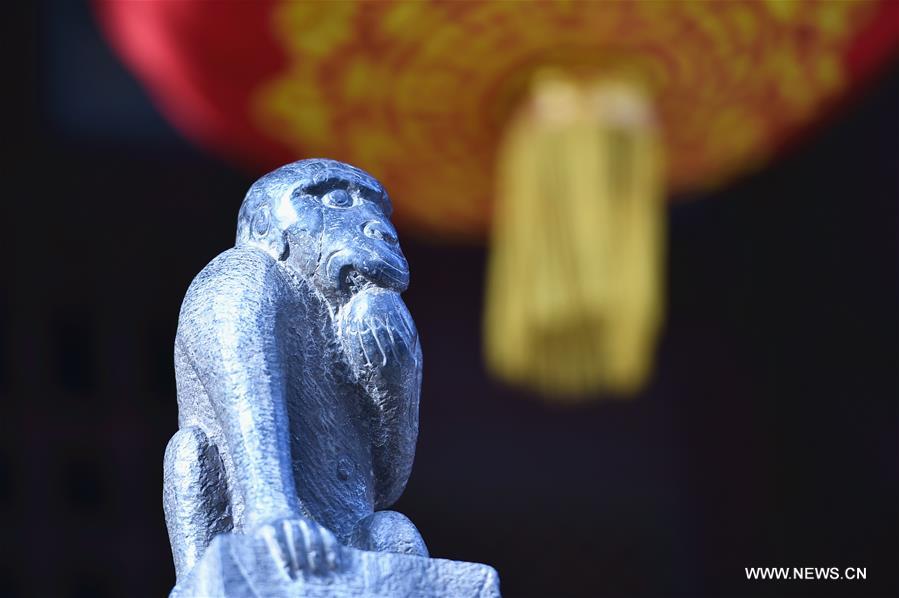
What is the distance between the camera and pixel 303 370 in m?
1.05

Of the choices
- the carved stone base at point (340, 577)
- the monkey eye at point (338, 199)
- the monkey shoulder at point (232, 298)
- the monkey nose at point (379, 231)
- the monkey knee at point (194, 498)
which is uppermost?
the monkey eye at point (338, 199)

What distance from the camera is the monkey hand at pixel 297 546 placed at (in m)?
0.91

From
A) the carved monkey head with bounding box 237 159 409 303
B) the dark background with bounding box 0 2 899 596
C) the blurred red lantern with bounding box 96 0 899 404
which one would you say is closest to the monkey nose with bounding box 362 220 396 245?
the carved monkey head with bounding box 237 159 409 303

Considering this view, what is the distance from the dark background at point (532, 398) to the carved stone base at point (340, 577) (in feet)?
6.53

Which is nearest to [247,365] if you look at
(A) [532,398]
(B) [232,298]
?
(B) [232,298]

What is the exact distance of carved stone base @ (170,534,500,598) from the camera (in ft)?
2.97

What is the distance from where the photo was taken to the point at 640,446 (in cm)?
341

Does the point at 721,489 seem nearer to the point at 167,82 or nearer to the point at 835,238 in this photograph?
the point at 835,238

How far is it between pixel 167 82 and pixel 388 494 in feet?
5.67

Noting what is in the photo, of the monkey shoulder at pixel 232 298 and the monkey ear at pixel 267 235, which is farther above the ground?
the monkey ear at pixel 267 235

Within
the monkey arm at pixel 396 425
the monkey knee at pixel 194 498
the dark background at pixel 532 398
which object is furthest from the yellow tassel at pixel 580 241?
the monkey knee at pixel 194 498

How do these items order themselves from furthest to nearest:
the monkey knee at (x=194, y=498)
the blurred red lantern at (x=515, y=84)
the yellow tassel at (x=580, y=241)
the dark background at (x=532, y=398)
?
the dark background at (x=532, y=398) → the yellow tassel at (x=580, y=241) → the blurred red lantern at (x=515, y=84) → the monkey knee at (x=194, y=498)

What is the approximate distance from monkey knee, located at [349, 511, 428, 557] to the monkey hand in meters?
0.11

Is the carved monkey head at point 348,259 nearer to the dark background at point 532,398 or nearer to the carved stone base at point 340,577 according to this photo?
the carved stone base at point 340,577
